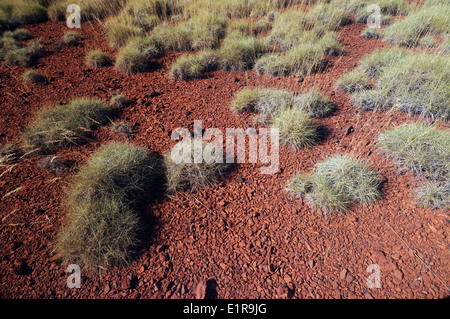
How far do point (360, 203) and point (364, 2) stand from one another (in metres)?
8.67

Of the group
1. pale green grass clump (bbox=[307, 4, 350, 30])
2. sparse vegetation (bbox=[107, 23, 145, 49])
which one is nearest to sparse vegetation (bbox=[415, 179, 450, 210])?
pale green grass clump (bbox=[307, 4, 350, 30])

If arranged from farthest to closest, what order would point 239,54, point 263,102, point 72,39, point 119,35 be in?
point 72,39
point 119,35
point 239,54
point 263,102

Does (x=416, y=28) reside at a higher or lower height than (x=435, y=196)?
higher

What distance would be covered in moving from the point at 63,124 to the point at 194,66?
2787mm

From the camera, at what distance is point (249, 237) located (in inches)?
99.3

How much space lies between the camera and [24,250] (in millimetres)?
2361

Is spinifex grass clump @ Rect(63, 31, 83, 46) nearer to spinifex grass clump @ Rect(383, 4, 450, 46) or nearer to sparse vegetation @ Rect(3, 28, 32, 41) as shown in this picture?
sparse vegetation @ Rect(3, 28, 32, 41)

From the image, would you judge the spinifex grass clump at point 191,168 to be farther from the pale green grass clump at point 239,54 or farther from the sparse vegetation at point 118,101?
the pale green grass clump at point 239,54

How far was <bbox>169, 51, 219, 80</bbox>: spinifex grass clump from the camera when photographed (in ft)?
16.3

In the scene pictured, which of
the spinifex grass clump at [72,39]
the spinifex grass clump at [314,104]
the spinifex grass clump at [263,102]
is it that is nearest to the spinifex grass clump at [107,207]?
the spinifex grass clump at [263,102]

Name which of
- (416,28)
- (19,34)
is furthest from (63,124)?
(416,28)

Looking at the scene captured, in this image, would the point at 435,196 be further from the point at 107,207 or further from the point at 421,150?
the point at 107,207

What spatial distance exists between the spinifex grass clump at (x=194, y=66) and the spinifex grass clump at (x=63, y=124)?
172 cm

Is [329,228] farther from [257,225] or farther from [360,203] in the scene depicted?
[257,225]
